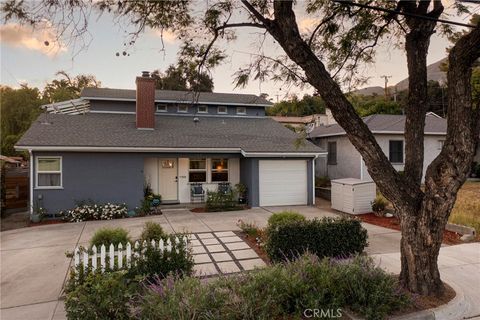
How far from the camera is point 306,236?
6406 mm

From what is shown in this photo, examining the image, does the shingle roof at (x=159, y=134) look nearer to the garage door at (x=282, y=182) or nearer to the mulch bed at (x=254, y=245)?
the garage door at (x=282, y=182)

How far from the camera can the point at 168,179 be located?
1506cm

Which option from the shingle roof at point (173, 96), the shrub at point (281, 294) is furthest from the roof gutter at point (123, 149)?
the shrub at point (281, 294)

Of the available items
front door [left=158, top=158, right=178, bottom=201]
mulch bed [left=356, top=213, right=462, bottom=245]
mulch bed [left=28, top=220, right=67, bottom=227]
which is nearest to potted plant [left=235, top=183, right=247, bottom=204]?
front door [left=158, top=158, right=178, bottom=201]

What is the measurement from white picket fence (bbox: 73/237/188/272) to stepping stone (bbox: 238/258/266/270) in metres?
1.84

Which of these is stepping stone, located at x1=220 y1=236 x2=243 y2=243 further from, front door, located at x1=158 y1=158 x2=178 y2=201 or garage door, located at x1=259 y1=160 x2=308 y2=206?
front door, located at x1=158 y1=158 x2=178 y2=201

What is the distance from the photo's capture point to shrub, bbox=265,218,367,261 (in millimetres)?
6320

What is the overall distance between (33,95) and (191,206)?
3349cm

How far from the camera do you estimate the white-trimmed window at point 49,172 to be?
1228 centimetres

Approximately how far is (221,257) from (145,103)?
10.8 meters

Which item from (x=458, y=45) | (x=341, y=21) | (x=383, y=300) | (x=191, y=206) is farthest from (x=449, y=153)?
(x=191, y=206)

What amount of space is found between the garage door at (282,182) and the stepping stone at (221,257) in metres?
7.10

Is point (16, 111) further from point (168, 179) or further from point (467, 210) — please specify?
point (467, 210)

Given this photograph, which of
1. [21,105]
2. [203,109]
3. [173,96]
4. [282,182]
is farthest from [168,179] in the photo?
[21,105]
